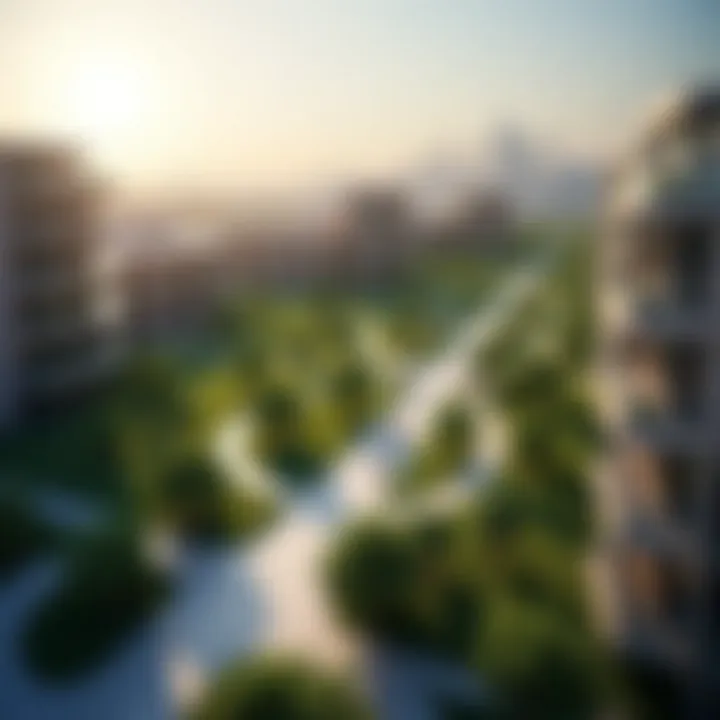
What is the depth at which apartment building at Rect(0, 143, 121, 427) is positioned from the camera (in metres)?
1.73

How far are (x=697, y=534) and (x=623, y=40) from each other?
0.83 meters

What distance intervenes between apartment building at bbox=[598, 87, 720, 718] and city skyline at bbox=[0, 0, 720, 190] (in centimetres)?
11

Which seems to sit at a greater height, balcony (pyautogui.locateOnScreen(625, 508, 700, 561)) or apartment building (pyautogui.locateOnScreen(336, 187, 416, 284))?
apartment building (pyautogui.locateOnScreen(336, 187, 416, 284))

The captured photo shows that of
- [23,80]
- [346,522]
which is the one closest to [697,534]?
[346,522]

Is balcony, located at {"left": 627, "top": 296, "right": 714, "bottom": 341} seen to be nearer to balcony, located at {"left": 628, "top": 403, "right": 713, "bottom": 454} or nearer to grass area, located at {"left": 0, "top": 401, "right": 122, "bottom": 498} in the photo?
balcony, located at {"left": 628, "top": 403, "right": 713, "bottom": 454}

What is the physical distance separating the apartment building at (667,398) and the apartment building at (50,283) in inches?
33.3

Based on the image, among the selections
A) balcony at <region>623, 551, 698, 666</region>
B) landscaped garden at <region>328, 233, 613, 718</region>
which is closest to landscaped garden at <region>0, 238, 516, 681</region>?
landscaped garden at <region>328, 233, 613, 718</region>

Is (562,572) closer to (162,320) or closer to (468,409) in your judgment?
(468,409)

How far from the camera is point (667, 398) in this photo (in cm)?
169

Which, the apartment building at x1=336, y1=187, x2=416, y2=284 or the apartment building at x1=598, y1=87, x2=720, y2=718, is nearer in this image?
the apartment building at x1=598, y1=87, x2=720, y2=718

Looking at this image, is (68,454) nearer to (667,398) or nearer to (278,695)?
(278,695)

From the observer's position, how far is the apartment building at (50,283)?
5.67 feet

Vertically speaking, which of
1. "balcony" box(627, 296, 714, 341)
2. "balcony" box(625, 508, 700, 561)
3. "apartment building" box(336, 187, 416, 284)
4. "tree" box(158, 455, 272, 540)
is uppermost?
"apartment building" box(336, 187, 416, 284)

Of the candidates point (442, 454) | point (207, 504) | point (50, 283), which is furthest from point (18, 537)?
point (442, 454)
